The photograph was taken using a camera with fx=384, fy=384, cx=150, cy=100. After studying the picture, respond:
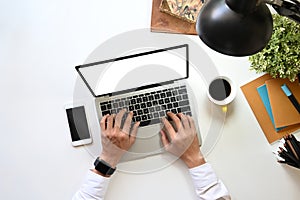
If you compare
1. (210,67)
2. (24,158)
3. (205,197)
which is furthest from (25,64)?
(205,197)

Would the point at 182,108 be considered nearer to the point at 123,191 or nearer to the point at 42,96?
the point at 123,191

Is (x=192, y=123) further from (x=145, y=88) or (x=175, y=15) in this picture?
(x=175, y=15)

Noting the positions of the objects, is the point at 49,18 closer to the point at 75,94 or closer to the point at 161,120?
the point at 75,94

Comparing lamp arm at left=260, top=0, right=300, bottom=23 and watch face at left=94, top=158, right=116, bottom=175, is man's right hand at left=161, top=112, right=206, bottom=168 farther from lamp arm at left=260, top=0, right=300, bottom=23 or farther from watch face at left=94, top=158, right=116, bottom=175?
lamp arm at left=260, top=0, right=300, bottom=23

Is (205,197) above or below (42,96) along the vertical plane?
below

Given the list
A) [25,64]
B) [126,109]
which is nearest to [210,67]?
[126,109]

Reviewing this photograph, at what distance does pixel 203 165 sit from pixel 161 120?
168 millimetres

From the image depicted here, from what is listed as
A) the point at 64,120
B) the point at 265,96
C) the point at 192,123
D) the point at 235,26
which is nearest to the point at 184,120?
the point at 192,123

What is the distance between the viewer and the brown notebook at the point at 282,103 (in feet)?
3.46

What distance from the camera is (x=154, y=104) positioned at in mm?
1063

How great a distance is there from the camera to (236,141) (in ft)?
3.53

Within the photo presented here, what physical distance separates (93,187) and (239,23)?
2.07 feet

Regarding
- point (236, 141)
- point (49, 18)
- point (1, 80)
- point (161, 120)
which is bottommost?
point (236, 141)

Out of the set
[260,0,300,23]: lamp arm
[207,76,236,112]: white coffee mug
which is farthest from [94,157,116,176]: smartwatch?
[260,0,300,23]: lamp arm
